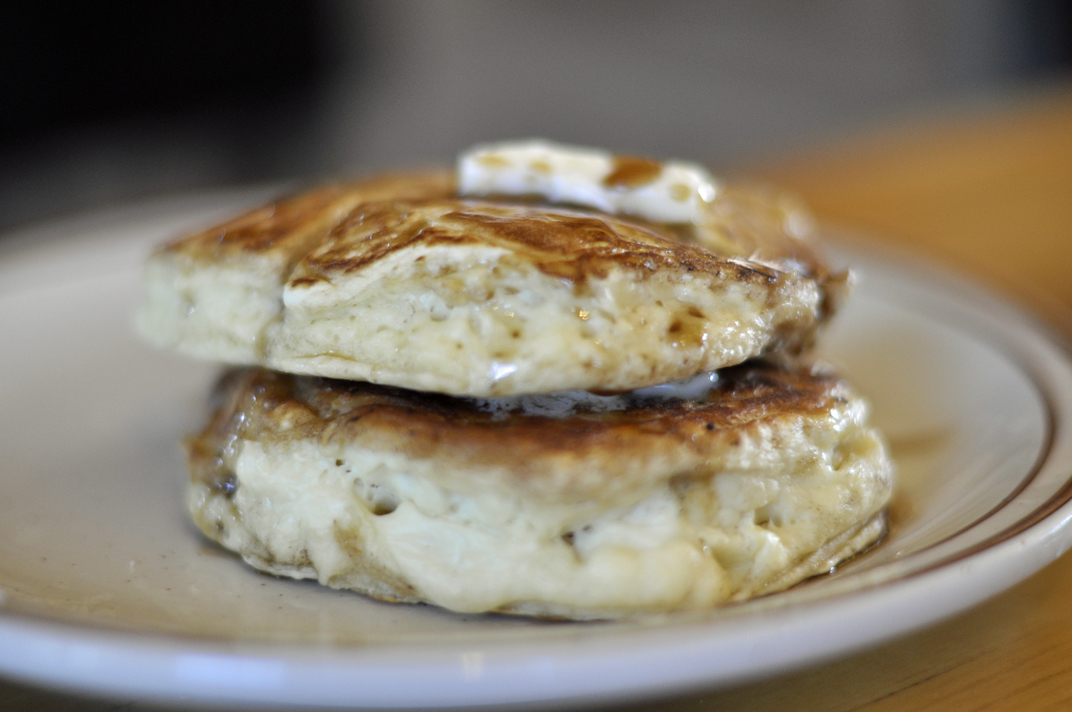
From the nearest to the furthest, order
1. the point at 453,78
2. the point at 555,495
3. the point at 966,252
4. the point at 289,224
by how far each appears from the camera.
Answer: the point at 555,495, the point at 289,224, the point at 966,252, the point at 453,78

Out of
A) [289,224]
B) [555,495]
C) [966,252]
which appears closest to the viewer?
[555,495]

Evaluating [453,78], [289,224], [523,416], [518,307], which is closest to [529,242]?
[518,307]

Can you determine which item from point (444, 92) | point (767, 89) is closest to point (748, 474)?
point (444, 92)

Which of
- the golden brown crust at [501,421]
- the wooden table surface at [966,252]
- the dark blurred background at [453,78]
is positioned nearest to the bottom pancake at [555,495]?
the golden brown crust at [501,421]

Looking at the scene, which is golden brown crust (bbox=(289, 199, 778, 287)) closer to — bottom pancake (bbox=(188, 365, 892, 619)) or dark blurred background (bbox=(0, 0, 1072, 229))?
bottom pancake (bbox=(188, 365, 892, 619))

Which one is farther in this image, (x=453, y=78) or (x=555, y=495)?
(x=453, y=78)

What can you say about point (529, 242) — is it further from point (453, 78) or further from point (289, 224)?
point (453, 78)
